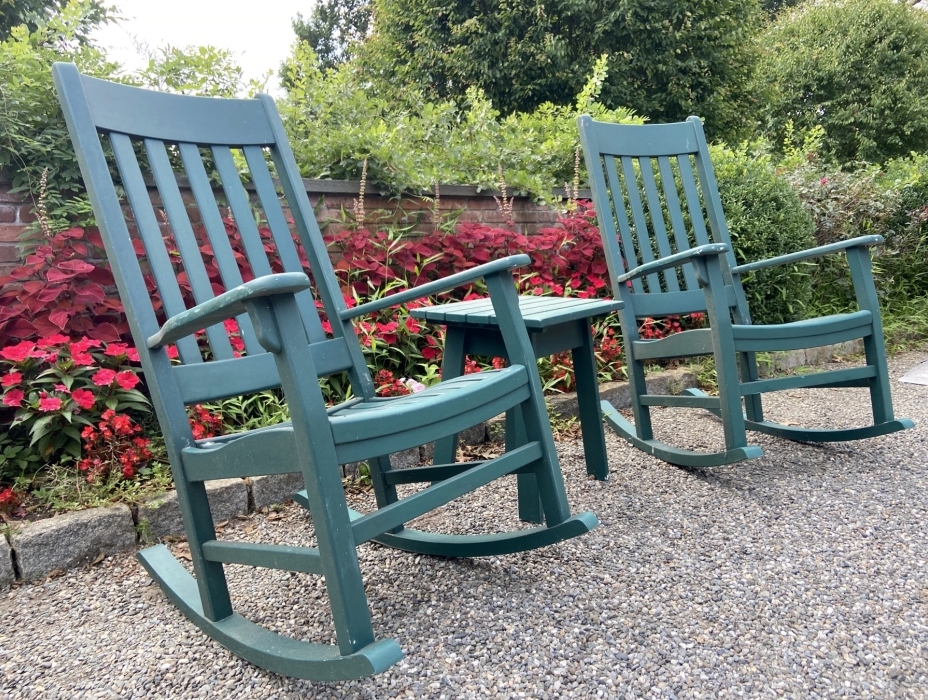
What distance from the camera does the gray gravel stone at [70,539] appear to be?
1540mm

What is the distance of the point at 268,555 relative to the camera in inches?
45.0

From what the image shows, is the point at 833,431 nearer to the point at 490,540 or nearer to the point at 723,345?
the point at 723,345

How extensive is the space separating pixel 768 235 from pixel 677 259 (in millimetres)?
1507

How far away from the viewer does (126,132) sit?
1.41m

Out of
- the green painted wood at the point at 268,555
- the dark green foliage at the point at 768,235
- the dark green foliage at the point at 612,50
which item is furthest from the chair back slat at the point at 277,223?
the dark green foliage at the point at 612,50

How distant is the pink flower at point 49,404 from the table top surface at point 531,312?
0.89 metres

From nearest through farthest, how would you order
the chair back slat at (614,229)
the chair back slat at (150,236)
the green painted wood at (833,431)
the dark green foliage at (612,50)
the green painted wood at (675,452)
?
the chair back slat at (150,236) → the green painted wood at (675,452) → the green painted wood at (833,431) → the chair back slat at (614,229) → the dark green foliage at (612,50)

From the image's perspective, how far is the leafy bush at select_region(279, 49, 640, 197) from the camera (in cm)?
275

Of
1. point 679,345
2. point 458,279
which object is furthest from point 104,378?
point 679,345

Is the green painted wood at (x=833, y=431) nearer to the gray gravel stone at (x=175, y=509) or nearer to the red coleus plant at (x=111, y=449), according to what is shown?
the gray gravel stone at (x=175, y=509)

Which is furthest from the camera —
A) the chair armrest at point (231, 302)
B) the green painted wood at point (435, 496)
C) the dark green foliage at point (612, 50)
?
the dark green foliage at point (612, 50)

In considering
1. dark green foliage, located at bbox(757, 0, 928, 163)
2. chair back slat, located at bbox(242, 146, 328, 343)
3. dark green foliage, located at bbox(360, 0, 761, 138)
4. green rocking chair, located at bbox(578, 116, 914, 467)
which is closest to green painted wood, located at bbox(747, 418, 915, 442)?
green rocking chair, located at bbox(578, 116, 914, 467)

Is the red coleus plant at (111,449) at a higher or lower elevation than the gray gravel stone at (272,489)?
higher

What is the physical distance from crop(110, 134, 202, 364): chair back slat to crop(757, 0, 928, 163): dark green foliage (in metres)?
9.87
